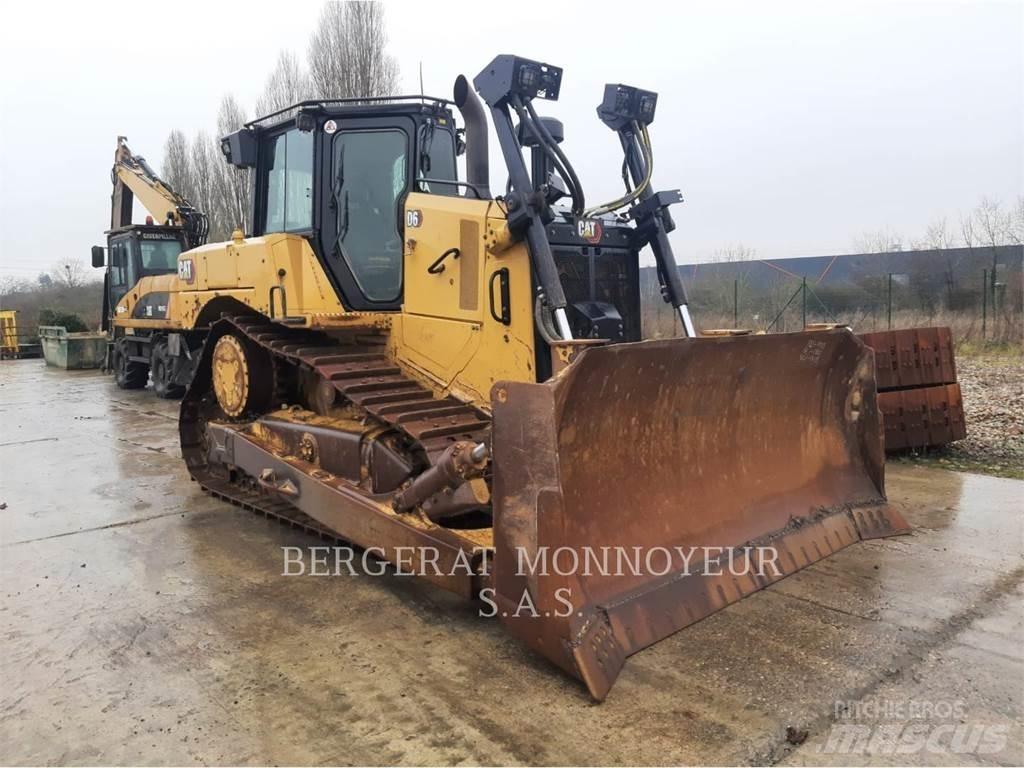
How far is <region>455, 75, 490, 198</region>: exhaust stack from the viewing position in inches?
183

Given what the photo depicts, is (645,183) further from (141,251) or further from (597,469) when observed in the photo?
(141,251)

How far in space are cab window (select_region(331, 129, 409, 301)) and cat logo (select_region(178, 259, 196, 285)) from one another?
1.99m

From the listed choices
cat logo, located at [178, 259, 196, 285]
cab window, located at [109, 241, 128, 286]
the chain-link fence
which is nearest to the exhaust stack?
cat logo, located at [178, 259, 196, 285]

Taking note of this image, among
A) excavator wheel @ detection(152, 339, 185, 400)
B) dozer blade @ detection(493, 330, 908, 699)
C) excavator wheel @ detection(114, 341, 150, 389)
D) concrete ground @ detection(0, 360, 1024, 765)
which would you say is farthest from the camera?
excavator wheel @ detection(114, 341, 150, 389)

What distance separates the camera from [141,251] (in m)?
14.3

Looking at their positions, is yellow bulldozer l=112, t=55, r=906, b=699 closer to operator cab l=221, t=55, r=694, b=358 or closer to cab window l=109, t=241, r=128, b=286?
operator cab l=221, t=55, r=694, b=358

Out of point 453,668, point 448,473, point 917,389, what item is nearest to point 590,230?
point 448,473

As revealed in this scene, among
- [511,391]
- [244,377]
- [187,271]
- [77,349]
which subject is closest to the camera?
[511,391]

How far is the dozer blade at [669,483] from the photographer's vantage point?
2871mm

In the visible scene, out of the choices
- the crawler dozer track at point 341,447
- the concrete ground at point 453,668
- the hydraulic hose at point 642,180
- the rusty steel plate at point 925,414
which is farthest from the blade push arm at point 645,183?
the rusty steel plate at point 925,414

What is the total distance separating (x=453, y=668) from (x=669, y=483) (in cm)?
132

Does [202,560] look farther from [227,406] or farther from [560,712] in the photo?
[560,712]

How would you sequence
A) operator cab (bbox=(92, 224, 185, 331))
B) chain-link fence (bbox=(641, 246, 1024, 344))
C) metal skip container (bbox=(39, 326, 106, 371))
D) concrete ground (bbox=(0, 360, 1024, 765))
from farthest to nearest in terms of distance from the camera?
metal skip container (bbox=(39, 326, 106, 371)) → chain-link fence (bbox=(641, 246, 1024, 344)) → operator cab (bbox=(92, 224, 185, 331)) → concrete ground (bbox=(0, 360, 1024, 765))

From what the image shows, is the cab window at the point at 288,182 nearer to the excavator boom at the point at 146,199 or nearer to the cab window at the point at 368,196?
the cab window at the point at 368,196
